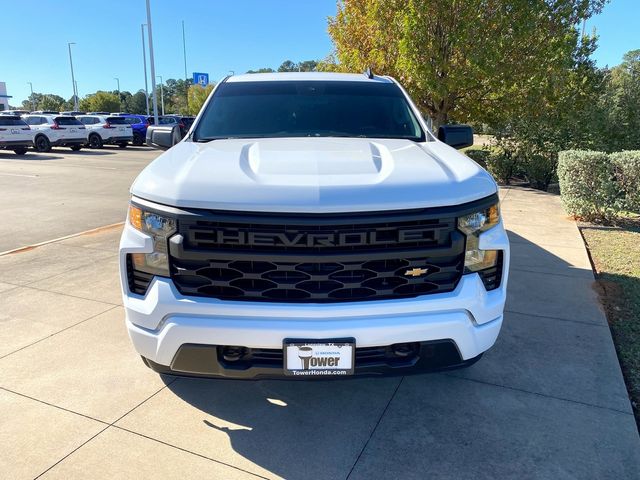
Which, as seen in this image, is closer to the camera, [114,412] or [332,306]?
[332,306]

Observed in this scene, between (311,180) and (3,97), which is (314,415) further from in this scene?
(3,97)

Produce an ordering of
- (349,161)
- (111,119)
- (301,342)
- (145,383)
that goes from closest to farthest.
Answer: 1. (301,342)
2. (349,161)
3. (145,383)
4. (111,119)

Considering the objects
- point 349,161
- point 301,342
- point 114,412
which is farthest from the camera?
point 114,412

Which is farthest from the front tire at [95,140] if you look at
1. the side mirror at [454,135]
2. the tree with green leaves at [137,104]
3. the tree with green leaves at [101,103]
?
the tree with green leaves at [137,104]

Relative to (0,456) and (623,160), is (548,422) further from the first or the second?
(623,160)

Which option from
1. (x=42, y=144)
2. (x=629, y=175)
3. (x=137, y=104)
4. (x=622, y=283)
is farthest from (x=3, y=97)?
(x=622, y=283)

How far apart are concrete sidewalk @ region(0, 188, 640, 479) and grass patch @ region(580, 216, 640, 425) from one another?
116 millimetres

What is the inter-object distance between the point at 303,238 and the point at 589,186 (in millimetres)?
7474

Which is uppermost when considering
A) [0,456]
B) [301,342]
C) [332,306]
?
[332,306]

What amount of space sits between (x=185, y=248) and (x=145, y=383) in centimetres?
138

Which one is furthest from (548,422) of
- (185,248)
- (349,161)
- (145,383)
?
(145,383)

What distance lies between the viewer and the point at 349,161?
285 centimetres

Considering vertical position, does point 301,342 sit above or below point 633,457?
above

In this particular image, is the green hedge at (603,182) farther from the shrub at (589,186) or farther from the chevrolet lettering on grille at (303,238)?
the chevrolet lettering on grille at (303,238)
